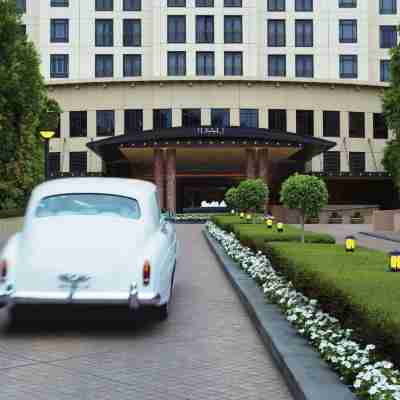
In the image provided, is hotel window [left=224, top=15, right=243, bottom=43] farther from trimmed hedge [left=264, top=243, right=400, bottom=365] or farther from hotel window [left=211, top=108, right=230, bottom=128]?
trimmed hedge [left=264, top=243, right=400, bottom=365]

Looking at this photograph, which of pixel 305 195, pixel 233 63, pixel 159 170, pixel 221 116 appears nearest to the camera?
pixel 305 195

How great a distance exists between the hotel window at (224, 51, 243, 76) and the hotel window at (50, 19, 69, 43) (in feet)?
50.1

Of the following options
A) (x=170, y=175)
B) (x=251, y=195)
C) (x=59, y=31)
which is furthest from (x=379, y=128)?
(x=251, y=195)

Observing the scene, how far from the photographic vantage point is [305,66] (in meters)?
58.8

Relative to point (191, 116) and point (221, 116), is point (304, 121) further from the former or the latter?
point (191, 116)

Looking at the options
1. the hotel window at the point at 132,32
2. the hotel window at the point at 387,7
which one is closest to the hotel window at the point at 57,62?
the hotel window at the point at 132,32

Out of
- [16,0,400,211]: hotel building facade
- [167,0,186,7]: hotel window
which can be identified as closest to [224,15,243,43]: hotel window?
[16,0,400,211]: hotel building facade

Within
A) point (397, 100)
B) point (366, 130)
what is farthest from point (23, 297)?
point (366, 130)

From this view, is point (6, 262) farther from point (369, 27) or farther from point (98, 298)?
point (369, 27)

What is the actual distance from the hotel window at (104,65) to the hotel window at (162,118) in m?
5.98

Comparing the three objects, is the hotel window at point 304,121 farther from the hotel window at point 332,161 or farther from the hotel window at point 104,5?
the hotel window at point 104,5

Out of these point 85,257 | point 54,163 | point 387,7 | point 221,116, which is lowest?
point 85,257

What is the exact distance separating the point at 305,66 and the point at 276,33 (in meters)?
4.23

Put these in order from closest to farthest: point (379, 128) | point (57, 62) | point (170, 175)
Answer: point (170, 175)
point (57, 62)
point (379, 128)
